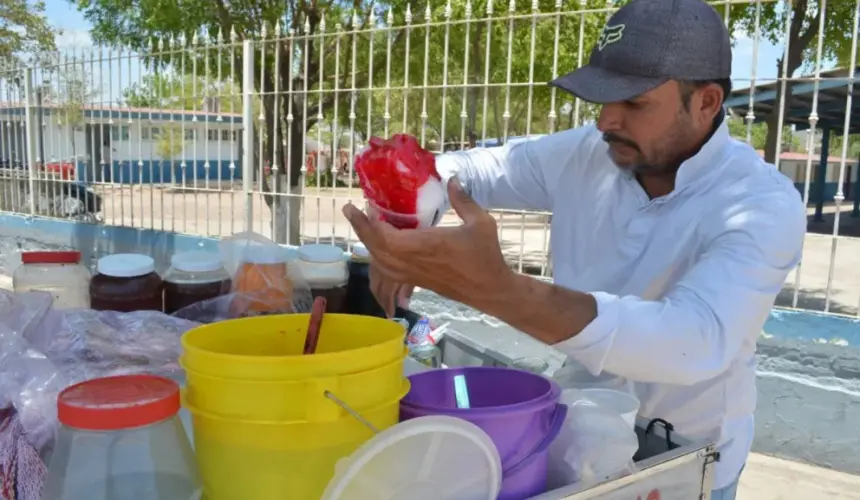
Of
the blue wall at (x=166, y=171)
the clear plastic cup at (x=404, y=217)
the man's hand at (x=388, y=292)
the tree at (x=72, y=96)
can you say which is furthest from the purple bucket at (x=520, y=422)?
the tree at (x=72, y=96)

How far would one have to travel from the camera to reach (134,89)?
6707 mm

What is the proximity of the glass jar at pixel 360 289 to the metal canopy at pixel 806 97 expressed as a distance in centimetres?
258

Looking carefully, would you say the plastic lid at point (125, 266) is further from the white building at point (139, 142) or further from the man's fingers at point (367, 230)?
the white building at point (139, 142)

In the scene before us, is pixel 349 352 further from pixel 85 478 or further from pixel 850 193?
pixel 850 193

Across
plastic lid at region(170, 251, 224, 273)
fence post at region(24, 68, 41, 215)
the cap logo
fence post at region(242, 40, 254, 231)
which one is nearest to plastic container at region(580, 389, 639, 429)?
the cap logo

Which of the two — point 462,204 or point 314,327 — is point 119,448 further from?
point 462,204

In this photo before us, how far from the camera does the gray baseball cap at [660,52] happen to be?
138cm

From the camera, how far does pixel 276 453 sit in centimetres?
85

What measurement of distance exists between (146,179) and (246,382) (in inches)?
262

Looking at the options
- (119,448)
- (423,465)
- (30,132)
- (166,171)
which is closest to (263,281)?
(119,448)

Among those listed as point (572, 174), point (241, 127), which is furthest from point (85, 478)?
point (241, 127)

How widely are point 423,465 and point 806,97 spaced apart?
21.6 ft

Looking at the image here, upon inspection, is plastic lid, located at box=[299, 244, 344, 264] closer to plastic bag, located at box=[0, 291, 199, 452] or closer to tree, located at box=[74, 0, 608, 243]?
plastic bag, located at box=[0, 291, 199, 452]

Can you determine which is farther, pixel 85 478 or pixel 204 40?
pixel 204 40
